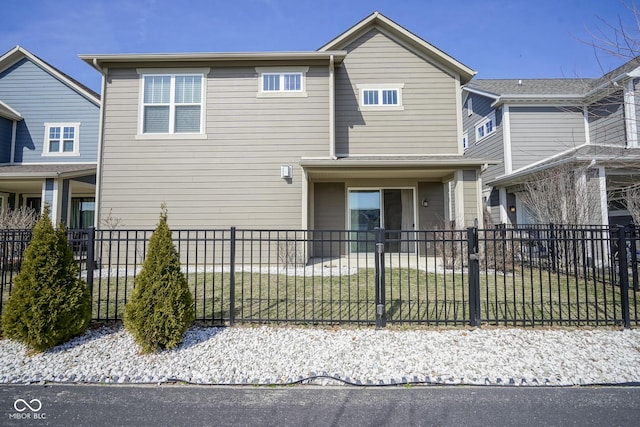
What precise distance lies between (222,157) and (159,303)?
6.30m

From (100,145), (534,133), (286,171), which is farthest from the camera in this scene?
(534,133)

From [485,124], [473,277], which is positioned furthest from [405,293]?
[485,124]

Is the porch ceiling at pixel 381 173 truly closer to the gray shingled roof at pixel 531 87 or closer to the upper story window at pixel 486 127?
the upper story window at pixel 486 127

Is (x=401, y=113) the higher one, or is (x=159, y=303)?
(x=401, y=113)

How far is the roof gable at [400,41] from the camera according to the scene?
10.0 metres

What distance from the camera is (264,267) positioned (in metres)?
8.87

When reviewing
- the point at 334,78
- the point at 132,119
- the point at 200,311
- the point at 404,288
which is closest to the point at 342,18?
the point at 334,78

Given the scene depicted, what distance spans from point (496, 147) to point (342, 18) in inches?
327

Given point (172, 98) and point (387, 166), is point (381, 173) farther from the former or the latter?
point (172, 98)

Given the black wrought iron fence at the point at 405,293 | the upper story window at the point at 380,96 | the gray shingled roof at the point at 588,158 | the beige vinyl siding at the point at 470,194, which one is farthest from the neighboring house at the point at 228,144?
the gray shingled roof at the point at 588,158

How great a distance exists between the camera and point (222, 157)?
30.4ft

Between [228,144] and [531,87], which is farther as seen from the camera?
[531,87]

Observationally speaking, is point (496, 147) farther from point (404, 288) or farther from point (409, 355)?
point (409, 355)

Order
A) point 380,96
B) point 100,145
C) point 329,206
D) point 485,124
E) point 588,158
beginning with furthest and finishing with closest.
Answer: point 485,124
point 329,206
point 380,96
point 100,145
point 588,158
